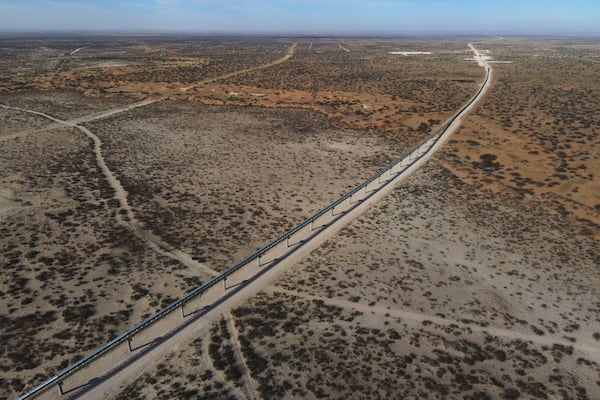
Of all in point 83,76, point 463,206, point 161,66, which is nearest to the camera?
point 463,206

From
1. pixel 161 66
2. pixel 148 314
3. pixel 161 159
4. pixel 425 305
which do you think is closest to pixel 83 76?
pixel 161 66

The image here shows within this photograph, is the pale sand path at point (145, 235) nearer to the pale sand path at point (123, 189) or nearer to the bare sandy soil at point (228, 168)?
the pale sand path at point (123, 189)

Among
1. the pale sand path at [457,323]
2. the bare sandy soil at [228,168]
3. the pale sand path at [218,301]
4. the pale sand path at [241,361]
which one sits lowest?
the pale sand path at [457,323]

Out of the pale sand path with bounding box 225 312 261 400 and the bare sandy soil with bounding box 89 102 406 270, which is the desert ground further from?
the bare sandy soil with bounding box 89 102 406 270

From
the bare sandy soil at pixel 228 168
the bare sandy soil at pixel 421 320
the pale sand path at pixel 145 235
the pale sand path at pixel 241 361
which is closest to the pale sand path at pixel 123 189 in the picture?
the pale sand path at pixel 145 235

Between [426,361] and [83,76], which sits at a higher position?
[83,76]

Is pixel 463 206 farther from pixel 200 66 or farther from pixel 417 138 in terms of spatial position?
pixel 200 66

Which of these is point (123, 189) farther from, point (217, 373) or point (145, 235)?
point (217, 373)
